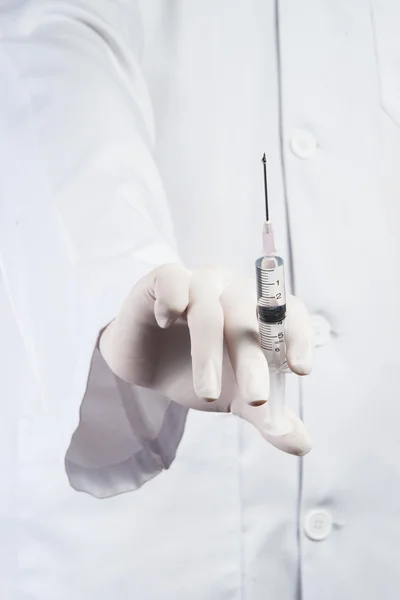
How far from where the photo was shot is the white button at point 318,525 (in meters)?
0.83

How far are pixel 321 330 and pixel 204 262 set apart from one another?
16 centimetres

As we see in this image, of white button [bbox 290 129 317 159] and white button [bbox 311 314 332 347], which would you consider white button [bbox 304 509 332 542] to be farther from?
white button [bbox 290 129 317 159]

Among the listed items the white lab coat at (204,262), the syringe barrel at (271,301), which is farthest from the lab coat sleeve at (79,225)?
the syringe barrel at (271,301)

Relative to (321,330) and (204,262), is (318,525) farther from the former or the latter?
(204,262)

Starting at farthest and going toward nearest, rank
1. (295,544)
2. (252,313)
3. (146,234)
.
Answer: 1. (295,544)
2. (146,234)
3. (252,313)

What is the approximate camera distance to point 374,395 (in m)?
0.85

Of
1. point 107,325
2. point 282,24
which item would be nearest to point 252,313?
point 107,325

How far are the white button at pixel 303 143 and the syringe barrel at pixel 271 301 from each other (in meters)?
0.30

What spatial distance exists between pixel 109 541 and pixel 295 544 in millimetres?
217

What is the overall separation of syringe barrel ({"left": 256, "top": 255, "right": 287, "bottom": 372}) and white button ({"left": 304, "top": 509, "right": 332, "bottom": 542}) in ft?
1.12

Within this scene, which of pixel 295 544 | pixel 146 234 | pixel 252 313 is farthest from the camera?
pixel 295 544

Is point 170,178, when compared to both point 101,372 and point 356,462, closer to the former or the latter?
point 101,372

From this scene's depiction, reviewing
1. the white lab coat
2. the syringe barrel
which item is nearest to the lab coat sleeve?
the white lab coat

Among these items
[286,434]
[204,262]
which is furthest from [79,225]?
[286,434]
